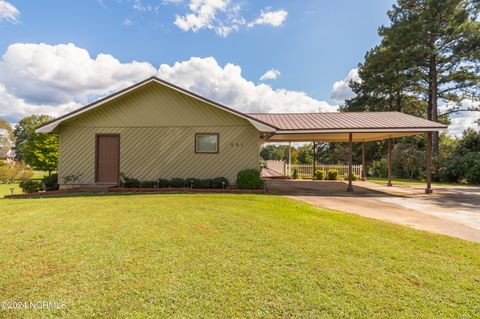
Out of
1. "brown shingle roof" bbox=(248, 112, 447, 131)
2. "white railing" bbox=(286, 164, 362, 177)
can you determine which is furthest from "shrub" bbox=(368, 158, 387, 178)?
"brown shingle roof" bbox=(248, 112, 447, 131)

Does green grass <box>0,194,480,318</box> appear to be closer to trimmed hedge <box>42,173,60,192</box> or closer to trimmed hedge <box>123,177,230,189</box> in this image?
trimmed hedge <box>123,177,230,189</box>

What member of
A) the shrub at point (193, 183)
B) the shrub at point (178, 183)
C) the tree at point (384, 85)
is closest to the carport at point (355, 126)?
the shrub at point (193, 183)

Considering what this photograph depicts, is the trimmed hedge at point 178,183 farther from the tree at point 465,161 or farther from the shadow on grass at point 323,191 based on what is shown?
the tree at point 465,161

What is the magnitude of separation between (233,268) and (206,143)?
26.6 ft

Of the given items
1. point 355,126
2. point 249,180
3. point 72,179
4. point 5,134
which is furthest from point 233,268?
point 5,134

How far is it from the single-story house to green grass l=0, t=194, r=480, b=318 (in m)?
5.48

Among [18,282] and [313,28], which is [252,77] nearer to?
[313,28]

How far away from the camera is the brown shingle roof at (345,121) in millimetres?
10133

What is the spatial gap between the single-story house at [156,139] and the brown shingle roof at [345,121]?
0.69 ft

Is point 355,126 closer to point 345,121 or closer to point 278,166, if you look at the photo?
point 345,121

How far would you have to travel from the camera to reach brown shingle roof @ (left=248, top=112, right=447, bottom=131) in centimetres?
1013

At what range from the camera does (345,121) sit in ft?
37.0

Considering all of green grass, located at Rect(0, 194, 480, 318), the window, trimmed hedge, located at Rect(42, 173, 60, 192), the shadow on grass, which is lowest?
green grass, located at Rect(0, 194, 480, 318)

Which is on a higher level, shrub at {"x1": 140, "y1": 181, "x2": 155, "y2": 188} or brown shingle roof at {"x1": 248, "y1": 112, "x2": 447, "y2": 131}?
brown shingle roof at {"x1": 248, "y1": 112, "x2": 447, "y2": 131}
